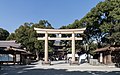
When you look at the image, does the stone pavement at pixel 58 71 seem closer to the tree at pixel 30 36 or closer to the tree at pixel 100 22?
the tree at pixel 100 22

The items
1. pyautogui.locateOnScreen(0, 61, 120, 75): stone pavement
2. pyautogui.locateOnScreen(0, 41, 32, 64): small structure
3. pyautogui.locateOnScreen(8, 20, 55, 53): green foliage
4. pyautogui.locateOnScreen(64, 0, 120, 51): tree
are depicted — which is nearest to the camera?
pyautogui.locateOnScreen(0, 61, 120, 75): stone pavement

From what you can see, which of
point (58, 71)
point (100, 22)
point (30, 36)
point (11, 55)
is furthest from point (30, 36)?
point (58, 71)

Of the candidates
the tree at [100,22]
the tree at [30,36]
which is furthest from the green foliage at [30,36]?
the tree at [100,22]

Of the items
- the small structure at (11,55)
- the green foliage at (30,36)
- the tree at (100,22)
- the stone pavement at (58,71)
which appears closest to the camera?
the stone pavement at (58,71)

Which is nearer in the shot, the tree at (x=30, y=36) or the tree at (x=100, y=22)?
the tree at (x=100, y=22)

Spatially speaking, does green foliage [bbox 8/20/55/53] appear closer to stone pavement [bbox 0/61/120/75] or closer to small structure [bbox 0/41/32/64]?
small structure [bbox 0/41/32/64]

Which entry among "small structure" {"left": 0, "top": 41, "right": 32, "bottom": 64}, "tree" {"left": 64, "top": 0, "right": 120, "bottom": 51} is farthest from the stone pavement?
"tree" {"left": 64, "top": 0, "right": 120, "bottom": 51}

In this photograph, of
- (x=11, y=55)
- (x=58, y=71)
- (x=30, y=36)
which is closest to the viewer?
(x=58, y=71)

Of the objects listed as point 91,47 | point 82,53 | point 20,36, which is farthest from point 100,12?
point 20,36

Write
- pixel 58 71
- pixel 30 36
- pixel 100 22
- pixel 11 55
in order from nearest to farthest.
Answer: pixel 58 71 < pixel 11 55 < pixel 100 22 < pixel 30 36

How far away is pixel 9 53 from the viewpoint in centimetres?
3341

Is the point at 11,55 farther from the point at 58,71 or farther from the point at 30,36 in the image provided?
the point at 58,71

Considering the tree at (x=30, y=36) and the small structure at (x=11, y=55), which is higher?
the tree at (x=30, y=36)

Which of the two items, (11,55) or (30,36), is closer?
(11,55)
